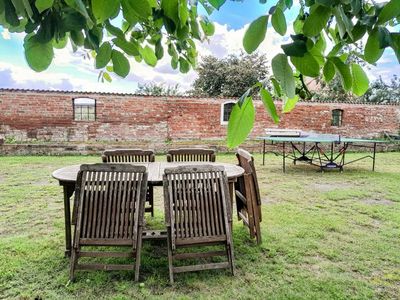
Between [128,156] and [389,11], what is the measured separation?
4.33 metres

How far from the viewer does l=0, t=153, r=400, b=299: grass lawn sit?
2.66 metres

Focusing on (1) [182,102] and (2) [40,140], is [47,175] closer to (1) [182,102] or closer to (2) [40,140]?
(2) [40,140]

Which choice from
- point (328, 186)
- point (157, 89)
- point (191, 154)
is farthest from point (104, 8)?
point (157, 89)

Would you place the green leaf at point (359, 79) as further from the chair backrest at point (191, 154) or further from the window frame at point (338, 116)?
the window frame at point (338, 116)

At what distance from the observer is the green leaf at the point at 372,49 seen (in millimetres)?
567

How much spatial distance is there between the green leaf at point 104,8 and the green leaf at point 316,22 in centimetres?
32

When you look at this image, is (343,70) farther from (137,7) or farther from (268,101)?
(137,7)

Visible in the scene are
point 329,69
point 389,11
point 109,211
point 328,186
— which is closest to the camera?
point 389,11

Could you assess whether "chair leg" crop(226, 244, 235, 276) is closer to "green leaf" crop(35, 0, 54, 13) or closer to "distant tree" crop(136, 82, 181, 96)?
"green leaf" crop(35, 0, 54, 13)

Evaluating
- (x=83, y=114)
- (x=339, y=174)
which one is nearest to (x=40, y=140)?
(x=83, y=114)

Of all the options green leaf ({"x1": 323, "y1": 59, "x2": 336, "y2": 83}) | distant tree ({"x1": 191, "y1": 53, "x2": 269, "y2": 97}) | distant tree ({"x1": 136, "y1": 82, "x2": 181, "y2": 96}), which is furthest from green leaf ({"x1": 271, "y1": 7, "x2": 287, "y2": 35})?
→ distant tree ({"x1": 136, "y1": 82, "x2": 181, "y2": 96})

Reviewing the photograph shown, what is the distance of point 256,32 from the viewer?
54 cm

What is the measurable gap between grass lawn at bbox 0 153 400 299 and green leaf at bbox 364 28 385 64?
2396 mm

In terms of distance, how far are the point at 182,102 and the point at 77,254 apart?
41.5ft
